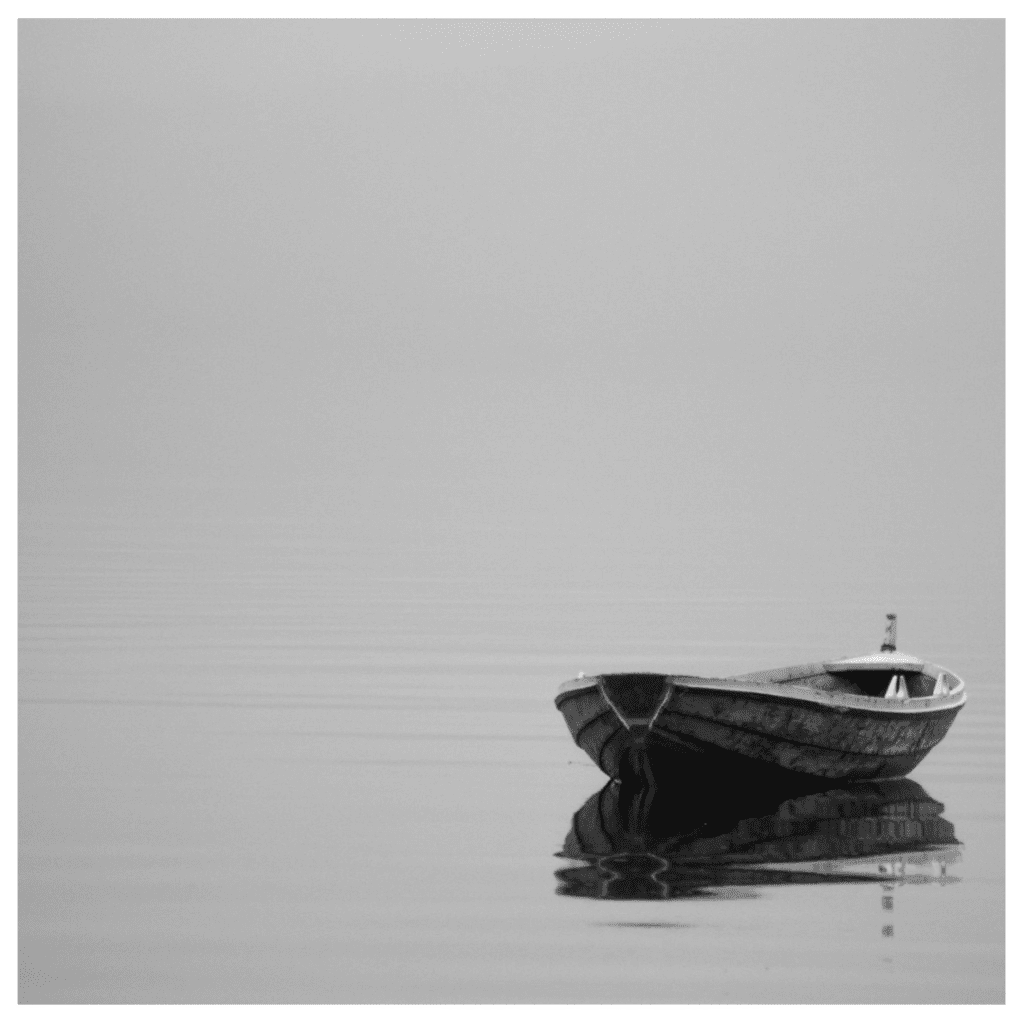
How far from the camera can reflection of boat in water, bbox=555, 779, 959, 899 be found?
14.9m

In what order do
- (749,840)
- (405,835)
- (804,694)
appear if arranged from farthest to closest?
(804,694) → (405,835) → (749,840)

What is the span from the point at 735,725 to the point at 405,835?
308cm

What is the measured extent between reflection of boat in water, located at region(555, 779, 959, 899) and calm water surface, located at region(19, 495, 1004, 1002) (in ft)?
0.26

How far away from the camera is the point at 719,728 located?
17.7 m

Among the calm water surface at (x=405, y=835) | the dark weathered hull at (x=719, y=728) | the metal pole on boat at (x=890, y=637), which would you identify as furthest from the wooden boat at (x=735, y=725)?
the metal pole on boat at (x=890, y=637)

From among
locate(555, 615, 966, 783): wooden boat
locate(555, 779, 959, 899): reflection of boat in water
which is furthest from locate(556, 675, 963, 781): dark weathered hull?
locate(555, 779, 959, 899): reflection of boat in water

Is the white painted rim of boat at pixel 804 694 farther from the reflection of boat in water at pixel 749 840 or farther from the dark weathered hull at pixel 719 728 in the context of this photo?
the reflection of boat in water at pixel 749 840

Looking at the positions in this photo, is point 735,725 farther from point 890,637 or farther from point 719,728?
point 890,637

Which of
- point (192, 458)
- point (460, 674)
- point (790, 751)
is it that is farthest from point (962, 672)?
point (192, 458)

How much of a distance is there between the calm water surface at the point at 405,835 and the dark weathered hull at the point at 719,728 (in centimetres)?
59

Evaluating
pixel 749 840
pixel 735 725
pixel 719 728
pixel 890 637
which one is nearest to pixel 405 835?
pixel 749 840

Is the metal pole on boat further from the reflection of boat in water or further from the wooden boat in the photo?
the reflection of boat in water

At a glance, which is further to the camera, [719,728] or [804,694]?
[804,694]
